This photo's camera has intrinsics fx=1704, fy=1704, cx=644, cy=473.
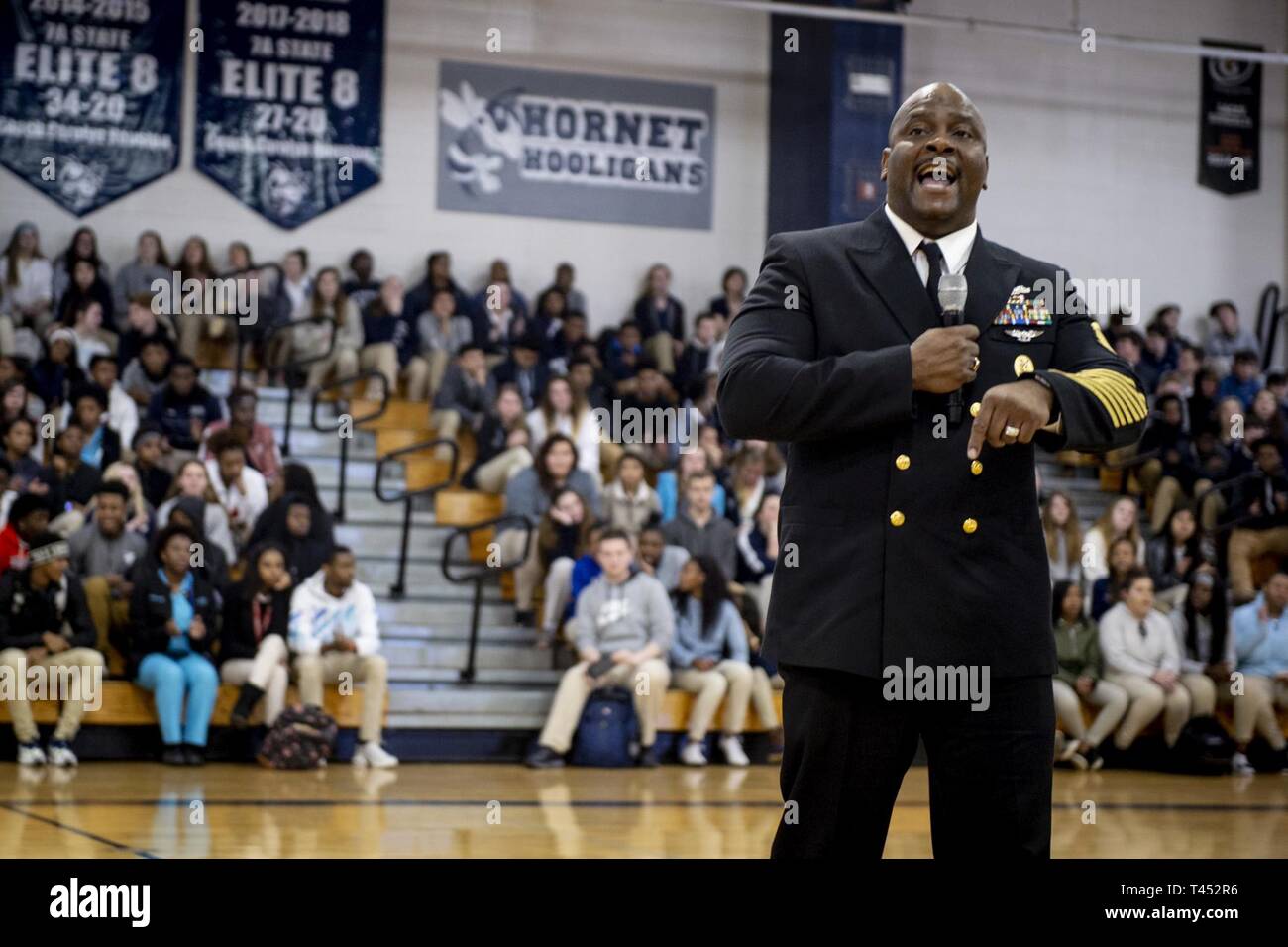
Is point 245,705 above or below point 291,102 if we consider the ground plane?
below

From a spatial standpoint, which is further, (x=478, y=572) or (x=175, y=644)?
(x=478, y=572)

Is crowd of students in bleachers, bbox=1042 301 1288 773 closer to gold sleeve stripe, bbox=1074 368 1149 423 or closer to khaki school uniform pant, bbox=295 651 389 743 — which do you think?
khaki school uniform pant, bbox=295 651 389 743

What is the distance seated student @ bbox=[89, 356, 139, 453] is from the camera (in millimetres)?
11602

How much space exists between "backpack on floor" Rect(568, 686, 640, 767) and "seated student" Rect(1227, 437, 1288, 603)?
16.0ft

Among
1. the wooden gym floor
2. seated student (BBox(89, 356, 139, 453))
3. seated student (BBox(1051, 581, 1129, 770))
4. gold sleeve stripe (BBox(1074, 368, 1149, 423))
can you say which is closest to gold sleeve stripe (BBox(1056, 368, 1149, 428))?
gold sleeve stripe (BBox(1074, 368, 1149, 423))

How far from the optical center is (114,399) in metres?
11.7

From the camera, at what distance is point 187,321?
1354 cm

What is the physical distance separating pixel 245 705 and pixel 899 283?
7189 mm

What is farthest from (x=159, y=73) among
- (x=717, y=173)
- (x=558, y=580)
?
(x=558, y=580)

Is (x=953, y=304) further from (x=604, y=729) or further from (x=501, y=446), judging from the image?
(x=501, y=446)

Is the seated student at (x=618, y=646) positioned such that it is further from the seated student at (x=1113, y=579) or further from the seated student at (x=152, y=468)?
the seated student at (x=1113, y=579)

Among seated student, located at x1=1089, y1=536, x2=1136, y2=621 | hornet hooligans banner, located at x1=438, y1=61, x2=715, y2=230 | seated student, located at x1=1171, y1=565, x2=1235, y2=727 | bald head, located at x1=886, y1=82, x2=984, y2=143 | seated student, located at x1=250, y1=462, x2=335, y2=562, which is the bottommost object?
seated student, located at x1=1171, y1=565, x2=1235, y2=727

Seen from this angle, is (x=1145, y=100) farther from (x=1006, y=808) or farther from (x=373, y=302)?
(x=1006, y=808)

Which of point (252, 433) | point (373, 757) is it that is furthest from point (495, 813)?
point (252, 433)
